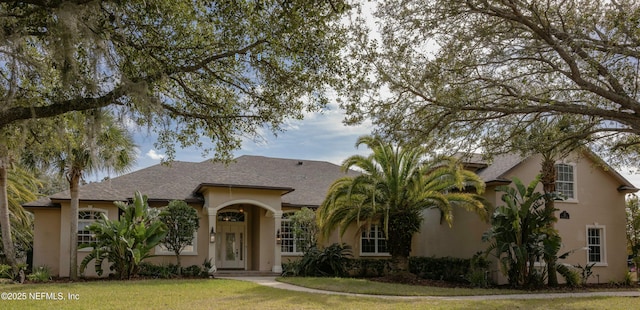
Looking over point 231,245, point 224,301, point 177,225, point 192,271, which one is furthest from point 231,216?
point 224,301

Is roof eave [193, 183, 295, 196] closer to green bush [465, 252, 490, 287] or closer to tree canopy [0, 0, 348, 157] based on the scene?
green bush [465, 252, 490, 287]

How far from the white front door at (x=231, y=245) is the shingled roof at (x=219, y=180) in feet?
7.90

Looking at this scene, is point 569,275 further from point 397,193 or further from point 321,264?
point 321,264

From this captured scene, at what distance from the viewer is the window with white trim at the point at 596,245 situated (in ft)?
69.6

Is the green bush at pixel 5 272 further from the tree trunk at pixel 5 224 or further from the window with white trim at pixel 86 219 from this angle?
the window with white trim at pixel 86 219

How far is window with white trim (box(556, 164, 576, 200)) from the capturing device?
69.2 ft

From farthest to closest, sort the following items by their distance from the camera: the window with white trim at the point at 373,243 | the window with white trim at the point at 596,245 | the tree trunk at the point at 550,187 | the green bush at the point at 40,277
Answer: the window with white trim at the point at 373,243 → the window with white trim at the point at 596,245 → the green bush at the point at 40,277 → the tree trunk at the point at 550,187

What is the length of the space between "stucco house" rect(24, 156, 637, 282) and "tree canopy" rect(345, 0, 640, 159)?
7.85 meters

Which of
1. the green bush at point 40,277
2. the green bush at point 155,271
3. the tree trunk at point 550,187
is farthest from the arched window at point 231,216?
the tree trunk at point 550,187

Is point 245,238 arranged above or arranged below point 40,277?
above

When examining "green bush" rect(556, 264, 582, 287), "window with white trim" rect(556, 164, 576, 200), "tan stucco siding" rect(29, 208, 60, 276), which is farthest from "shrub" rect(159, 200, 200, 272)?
"window with white trim" rect(556, 164, 576, 200)

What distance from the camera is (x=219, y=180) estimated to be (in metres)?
21.9

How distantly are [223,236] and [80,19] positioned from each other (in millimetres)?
18223

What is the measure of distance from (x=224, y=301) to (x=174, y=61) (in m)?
6.12
